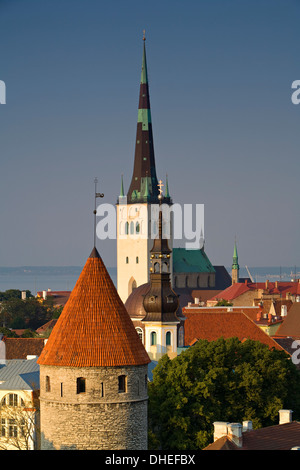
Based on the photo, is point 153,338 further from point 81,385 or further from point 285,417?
point 81,385

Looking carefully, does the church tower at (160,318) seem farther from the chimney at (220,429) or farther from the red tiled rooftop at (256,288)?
the red tiled rooftop at (256,288)

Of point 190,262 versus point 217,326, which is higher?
point 190,262

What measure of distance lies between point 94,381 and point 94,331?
1.50 m

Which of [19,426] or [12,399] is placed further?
[12,399]

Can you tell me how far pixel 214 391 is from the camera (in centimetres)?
4334

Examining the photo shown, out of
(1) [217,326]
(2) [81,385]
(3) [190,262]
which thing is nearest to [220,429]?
(2) [81,385]

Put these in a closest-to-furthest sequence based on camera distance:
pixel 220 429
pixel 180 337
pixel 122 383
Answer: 1. pixel 122 383
2. pixel 220 429
3. pixel 180 337

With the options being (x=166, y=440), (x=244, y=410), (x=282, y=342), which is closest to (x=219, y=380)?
(x=244, y=410)

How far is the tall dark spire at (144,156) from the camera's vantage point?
137750 mm

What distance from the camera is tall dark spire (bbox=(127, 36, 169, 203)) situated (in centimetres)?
13775

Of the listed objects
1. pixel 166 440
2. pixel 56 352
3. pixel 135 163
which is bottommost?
pixel 166 440

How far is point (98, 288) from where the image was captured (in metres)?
31.5
